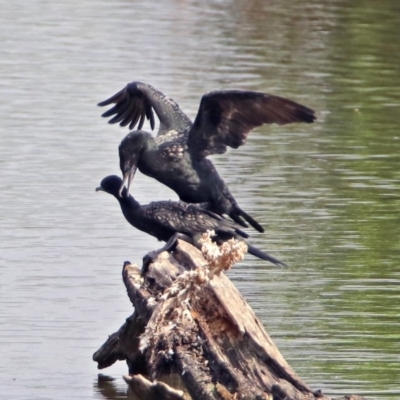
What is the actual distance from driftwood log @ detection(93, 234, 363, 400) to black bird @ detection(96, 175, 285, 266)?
30.6 inches

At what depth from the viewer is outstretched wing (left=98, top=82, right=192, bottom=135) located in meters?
9.59

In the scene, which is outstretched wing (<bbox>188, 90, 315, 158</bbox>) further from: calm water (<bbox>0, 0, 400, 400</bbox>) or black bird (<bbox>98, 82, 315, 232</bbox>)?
calm water (<bbox>0, 0, 400, 400</bbox>)

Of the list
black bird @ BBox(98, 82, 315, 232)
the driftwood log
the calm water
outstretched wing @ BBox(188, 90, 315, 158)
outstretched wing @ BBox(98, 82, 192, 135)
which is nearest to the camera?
the driftwood log

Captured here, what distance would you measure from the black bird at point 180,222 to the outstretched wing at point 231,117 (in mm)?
608

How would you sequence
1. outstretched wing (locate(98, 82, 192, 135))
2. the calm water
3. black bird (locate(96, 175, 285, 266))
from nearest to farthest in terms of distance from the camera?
1. black bird (locate(96, 175, 285, 266))
2. the calm water
3. outstretched wing (locate(98, 82, 192, 135))

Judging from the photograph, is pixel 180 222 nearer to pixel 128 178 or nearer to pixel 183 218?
pixel 183 218

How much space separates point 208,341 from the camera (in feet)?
22.2

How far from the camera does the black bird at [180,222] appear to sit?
8242 millimetres

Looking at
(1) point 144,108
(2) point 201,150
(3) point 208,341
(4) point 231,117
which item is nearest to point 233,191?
(1) point 144,108

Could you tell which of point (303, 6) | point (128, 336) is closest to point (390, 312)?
point (128, 336)

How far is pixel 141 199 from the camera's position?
12141 mm

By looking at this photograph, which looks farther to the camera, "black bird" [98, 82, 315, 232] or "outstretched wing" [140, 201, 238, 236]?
"black bird" [98, 82, 315, 232]

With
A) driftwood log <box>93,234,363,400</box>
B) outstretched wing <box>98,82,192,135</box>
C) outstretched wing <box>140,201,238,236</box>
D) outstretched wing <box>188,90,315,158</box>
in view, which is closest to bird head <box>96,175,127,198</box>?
outstretched wing <box>140,201,238,236</box>

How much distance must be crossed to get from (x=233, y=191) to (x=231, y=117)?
3608mm
